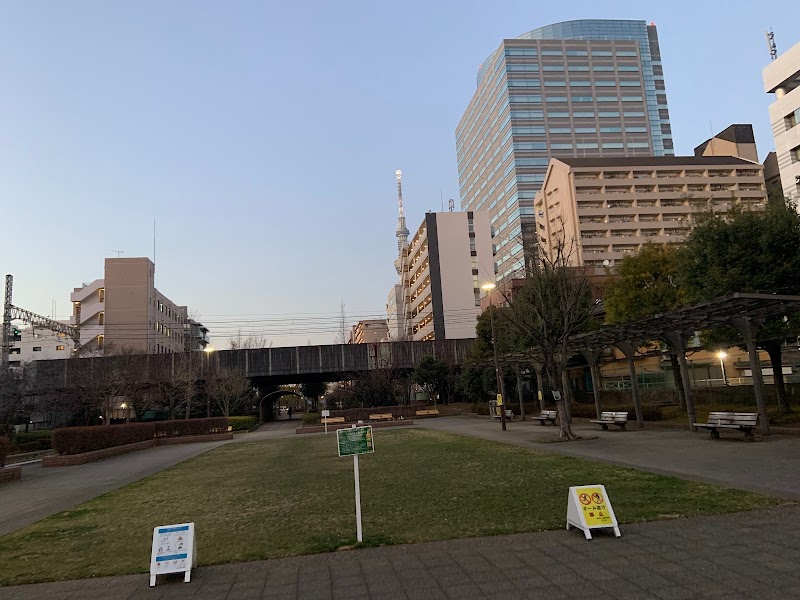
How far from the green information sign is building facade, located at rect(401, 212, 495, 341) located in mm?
74517

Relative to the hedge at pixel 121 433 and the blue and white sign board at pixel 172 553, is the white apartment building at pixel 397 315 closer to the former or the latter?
the hedge at pixel 121 433

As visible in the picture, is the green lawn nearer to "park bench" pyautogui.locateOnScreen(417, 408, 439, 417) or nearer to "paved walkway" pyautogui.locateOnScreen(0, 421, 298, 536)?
"paved walkway" pyautogui.locateOnScreen(0, 421, 298, 536)

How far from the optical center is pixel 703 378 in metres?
45.6

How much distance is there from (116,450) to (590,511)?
24.2m

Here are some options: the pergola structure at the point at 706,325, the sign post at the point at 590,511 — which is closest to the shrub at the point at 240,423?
the pergola structure at the point at 706,325

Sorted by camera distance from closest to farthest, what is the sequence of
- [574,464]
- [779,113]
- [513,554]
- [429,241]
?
[513,554]
[574,464]
[779,113]
[429,241]

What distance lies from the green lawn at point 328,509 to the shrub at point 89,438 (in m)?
10.4

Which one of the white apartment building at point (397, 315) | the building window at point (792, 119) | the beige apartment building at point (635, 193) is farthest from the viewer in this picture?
the white apartment building at point (397, 315)

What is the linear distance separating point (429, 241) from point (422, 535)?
7758 centimetres

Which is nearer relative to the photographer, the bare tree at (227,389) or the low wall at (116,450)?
the low wall at (116,450)

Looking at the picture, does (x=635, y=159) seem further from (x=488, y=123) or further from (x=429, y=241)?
(x=488, y=123)

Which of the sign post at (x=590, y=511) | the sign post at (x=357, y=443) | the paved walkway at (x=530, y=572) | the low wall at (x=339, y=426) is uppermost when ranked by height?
the sign post at (x=357, y=443)

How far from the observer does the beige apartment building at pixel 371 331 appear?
481 ft

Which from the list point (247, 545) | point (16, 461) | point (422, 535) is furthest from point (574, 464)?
point (16, 461)
